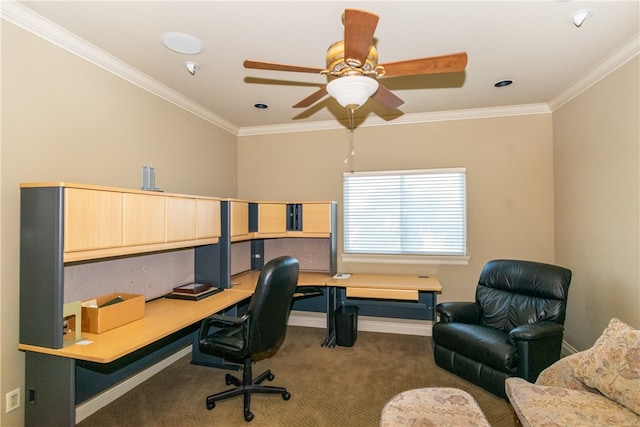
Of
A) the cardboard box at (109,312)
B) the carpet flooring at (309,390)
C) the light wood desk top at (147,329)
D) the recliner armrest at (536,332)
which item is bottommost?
the carpet flooring at (309,390)

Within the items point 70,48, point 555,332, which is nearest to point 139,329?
point 70,48

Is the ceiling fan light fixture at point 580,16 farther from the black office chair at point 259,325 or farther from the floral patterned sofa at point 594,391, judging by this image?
the black office chair at point 259,325

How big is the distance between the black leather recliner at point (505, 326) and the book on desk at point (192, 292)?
2190mm

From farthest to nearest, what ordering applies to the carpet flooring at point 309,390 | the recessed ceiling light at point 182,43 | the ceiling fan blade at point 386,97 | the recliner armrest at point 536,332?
1. the recliner armrest at point 536,332
2. the carpet flooring at point 309,390
3. the recessed ceiling light at point 182,43
4. the ceiling fan blade at point 386,97

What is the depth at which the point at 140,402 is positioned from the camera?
8.53 ft

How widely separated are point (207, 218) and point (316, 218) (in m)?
1.32

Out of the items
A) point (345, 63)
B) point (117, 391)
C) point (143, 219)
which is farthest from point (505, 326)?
point (117, 391)

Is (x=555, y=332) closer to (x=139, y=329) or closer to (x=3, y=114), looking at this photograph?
(x=139, y=329)

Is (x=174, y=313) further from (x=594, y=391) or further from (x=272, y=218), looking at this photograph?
(x=594, y=391)

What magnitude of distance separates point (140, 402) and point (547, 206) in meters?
4.37

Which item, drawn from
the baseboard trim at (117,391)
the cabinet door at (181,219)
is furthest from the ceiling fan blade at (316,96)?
the baseboard trim at (117,391)

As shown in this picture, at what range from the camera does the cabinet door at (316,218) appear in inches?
156

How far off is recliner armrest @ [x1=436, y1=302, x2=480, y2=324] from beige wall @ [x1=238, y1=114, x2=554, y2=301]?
676mm

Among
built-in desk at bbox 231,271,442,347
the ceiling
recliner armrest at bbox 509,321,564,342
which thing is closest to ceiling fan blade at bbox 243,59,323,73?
the ceiling
